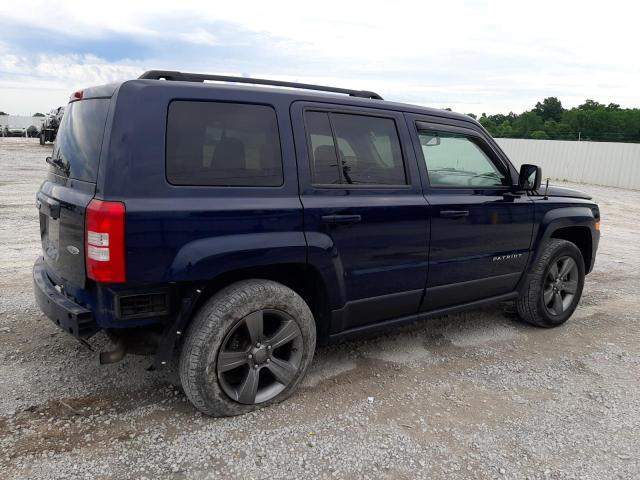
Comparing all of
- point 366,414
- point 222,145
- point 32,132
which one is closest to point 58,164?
point 222,145

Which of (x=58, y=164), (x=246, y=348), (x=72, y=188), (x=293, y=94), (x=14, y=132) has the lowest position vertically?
(x=246, y=348)

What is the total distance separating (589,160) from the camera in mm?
23281

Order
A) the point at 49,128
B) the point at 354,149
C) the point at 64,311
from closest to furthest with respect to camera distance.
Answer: the point at 64,311 < the point at 354,149 < the point at 49,128

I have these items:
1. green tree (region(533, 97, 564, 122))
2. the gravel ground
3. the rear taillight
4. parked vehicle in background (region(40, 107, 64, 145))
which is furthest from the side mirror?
green tree (region(533, 97, 564, 122))

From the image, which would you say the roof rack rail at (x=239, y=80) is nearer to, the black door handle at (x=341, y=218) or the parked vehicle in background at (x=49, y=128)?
the black door handle at (x=341, y=218)

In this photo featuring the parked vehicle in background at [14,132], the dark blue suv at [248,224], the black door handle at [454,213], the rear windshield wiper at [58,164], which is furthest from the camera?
the parked vehicle in background at [14,132]

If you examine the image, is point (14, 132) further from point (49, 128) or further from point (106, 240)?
point (106, 240)

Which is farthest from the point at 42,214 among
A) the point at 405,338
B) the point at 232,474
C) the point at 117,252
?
the point at 405,338

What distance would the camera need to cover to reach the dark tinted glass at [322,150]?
10.4 feet

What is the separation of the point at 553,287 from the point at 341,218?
260cm

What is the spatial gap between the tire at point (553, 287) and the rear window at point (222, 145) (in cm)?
274

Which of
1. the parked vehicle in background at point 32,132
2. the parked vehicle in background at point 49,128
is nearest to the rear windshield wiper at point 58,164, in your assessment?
the parked vehicle in background at point 49,128

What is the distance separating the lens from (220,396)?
2969 mm

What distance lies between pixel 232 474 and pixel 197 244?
3.84 feet
